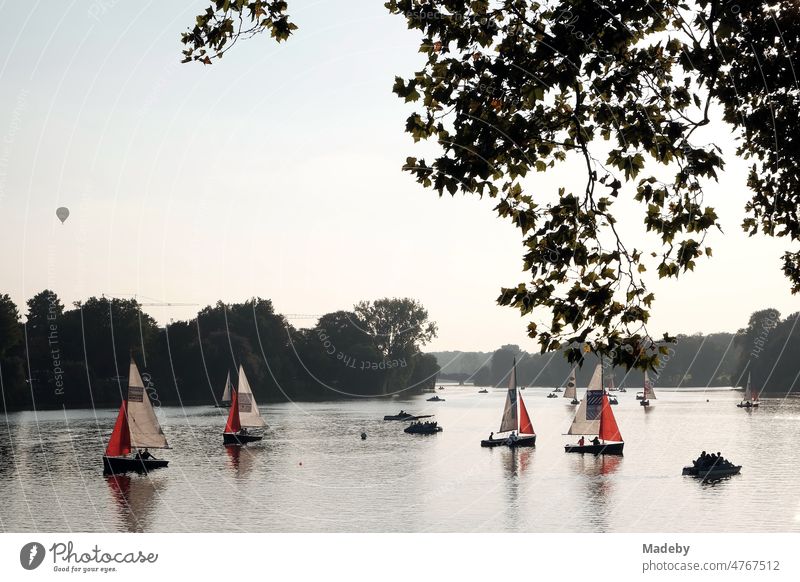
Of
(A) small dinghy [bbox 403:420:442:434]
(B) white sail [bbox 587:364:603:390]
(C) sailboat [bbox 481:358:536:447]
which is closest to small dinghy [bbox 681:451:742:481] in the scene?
(B) white sail [bbox 587:364:603:390]

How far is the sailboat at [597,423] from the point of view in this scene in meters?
95.8

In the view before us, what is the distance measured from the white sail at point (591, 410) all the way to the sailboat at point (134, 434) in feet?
139

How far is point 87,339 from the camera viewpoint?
17512 centimetres

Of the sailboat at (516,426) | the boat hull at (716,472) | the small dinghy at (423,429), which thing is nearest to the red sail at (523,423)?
the sailboat at (516,426)

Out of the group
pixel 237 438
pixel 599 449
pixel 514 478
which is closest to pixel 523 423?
pixel 599 449

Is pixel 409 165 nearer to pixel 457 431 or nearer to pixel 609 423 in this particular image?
pixel 609 423

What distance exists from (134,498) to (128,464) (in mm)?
10452

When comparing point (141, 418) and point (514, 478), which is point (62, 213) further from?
point (514, 478)

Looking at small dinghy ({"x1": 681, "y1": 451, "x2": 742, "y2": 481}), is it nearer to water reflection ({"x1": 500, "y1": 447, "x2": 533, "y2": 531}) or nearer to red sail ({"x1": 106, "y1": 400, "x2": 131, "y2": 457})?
water reflection ({"x1": 500, "y1": 447, "x2": 533, "y2": 531})

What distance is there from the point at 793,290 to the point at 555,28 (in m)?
11.8

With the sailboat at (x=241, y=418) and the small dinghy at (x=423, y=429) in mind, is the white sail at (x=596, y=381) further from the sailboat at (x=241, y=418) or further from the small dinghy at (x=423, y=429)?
the small dinghy at (x=423, y=429)

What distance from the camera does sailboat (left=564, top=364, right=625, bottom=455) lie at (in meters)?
95.8

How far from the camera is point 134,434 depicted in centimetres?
8238
